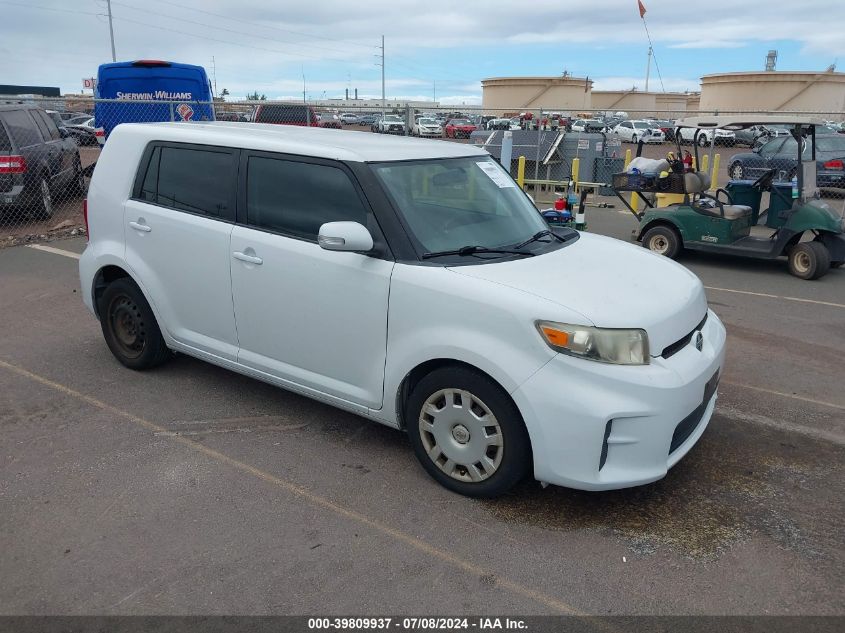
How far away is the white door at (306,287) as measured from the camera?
381cm

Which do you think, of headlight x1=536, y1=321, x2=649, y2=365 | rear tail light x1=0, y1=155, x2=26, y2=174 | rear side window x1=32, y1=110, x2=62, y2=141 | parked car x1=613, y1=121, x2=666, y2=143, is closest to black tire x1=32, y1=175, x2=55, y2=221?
rear tail light x1=0, y1=155, x2=26, y2=174

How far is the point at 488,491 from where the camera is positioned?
3.55m

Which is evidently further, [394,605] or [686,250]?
[686,250]

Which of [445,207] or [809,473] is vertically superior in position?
[445,207]

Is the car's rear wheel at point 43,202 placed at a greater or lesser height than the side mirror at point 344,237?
lesser

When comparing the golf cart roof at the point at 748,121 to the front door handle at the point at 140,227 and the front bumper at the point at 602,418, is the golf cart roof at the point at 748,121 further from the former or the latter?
the front door handle at the point at 140,227

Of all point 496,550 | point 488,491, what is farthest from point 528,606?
point 488,491

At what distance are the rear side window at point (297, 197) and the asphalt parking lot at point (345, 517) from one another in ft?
4.23

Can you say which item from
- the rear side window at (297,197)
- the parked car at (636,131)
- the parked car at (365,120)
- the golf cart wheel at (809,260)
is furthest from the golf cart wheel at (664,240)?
the parked car at (365,120)

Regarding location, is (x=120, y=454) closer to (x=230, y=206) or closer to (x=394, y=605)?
(x=230, y=206)

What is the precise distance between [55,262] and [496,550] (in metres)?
7.93

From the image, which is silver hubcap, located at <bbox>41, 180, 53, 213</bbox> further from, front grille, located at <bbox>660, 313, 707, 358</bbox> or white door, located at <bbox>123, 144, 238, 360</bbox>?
front grille, located at <bbox>660, 313, 707, 358</bbox>

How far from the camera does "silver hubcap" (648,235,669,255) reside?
10141mm

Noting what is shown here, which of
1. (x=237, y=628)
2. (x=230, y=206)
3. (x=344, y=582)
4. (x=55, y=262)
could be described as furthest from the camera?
(x=55, y=262)
